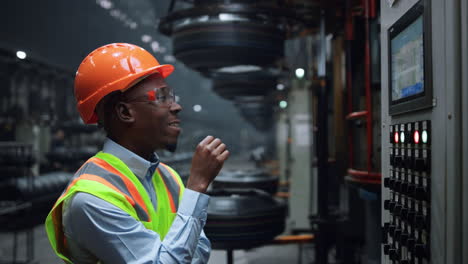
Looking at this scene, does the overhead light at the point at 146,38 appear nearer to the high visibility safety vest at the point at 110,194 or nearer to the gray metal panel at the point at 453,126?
the high visibility safety vest at the point at 110,194

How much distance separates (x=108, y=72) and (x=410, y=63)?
107cm

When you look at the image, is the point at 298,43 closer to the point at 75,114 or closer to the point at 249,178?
the point at 249,178

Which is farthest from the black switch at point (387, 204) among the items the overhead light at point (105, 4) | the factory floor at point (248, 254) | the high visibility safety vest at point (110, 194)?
the factory floor at point (248, 254)

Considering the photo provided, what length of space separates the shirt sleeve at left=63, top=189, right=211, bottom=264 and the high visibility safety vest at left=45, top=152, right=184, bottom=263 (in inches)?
1.5

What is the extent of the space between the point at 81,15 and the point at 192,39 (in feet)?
2.75

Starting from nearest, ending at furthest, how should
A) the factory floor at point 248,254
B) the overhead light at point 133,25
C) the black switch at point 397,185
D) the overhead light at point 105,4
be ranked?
the black switch at point 397,185 < the overhead light at point 105,4 < the overhead light at point 133,25 < the factory floor at point 248,254

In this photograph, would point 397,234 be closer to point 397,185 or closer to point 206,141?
point 397,185

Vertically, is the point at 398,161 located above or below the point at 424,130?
below

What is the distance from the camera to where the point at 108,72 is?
4.81 feet


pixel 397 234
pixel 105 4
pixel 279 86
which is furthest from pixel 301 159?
pixel 397 234

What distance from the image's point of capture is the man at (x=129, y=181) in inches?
49.5

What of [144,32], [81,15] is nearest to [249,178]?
[144,32]

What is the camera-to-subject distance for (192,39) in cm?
298

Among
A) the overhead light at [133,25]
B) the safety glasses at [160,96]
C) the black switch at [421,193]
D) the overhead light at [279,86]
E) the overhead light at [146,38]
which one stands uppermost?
the overhead light at [133,25]
